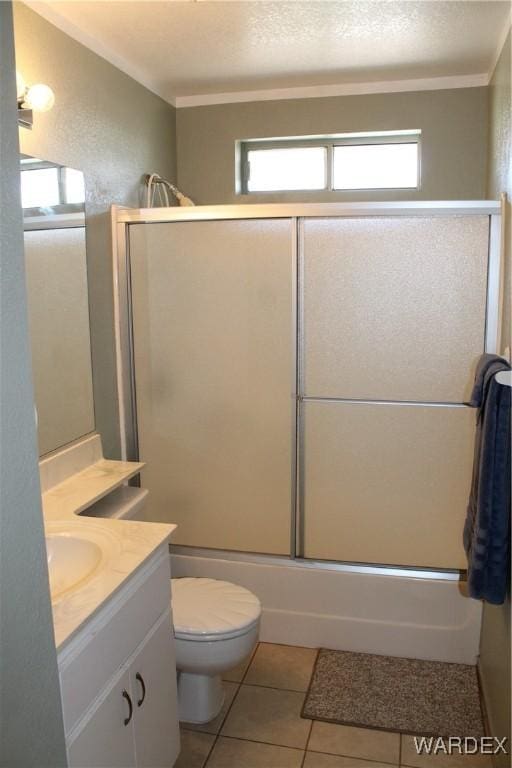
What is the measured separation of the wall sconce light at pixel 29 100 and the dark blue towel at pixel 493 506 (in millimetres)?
1634

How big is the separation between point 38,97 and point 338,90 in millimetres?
1628

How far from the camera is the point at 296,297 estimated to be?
273cm

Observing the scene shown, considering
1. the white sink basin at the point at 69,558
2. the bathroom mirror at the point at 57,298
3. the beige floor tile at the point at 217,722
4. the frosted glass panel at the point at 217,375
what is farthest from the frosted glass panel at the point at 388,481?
the white sink basin at the point at 69,558

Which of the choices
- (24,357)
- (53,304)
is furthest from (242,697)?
(24,357)

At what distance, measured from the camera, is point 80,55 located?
2.45 metres

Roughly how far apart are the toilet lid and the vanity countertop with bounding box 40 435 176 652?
44 cm

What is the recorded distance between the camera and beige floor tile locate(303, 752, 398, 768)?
218cm

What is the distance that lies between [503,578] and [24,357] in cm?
153

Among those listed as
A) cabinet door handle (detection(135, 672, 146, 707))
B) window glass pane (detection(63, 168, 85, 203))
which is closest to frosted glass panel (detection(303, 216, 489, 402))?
window glass pane (detection(63, 168, 85, 203))

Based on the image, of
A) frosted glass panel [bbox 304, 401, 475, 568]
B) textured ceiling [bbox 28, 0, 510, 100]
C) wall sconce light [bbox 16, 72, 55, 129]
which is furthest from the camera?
frosted glass panel [bbox 304, 401, 475, 568]

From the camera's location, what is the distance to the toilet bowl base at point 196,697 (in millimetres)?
2383

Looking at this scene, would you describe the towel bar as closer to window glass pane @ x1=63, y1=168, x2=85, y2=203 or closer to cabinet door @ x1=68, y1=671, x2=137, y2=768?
cabinet door @ x1=68, y1=671, x2=137, y2=768

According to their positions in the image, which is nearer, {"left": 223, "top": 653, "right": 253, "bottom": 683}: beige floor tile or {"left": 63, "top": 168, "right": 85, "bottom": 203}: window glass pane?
{"left": 63, "top": 168, "right": 85, "bottom": 203}: window glass pane

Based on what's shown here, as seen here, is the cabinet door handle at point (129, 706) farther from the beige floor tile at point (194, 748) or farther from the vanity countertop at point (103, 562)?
the beige floor tile at point (194, 748)
